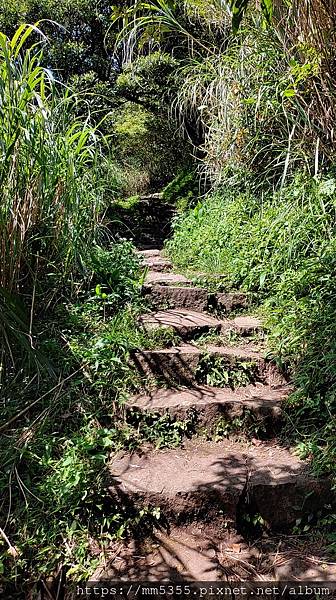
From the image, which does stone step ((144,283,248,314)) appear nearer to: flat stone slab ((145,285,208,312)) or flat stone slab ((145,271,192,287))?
flat stone slab ((145,285,208,312))

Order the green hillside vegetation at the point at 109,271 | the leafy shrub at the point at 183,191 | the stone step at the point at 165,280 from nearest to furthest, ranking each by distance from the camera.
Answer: the green hillside vegetation at the point at 109,271 < the stone step at the point at 165,280 < the leafy shrub at the point at 183,191

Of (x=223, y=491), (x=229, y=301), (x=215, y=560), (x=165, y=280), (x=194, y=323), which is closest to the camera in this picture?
(x=215, y=560)

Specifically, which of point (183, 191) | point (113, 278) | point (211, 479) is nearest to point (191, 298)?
point (113, 278)

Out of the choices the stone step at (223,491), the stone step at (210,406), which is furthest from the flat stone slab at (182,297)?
the stone step at (223,491)

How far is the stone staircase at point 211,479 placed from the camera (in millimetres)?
1326

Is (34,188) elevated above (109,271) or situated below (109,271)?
above

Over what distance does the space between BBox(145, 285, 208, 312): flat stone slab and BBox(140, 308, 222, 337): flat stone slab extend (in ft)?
Answer: 0.26

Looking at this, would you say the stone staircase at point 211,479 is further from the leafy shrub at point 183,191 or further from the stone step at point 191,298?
the leafy shrub at point 183,191

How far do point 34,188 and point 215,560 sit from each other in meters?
1.58

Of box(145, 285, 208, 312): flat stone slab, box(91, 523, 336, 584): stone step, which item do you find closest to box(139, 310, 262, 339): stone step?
box(145, 285, 208, 312): flat stone slab

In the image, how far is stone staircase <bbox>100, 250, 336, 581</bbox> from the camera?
1.33m

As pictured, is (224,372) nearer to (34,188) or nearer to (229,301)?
(229,301)

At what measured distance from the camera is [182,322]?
2.32 m

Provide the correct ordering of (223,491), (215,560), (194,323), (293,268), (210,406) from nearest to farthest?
1. (215,560)
2. (223,491)
3. (210,406)
4. (194,323)
5. (293,268)
